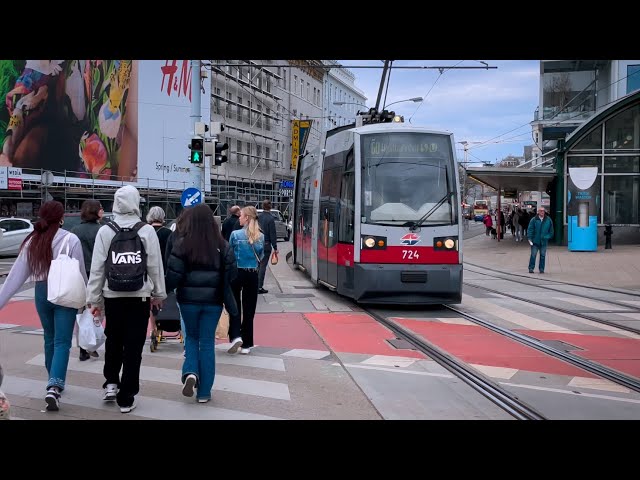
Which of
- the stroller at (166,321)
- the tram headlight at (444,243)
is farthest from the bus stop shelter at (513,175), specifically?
the stroller at (166,321)

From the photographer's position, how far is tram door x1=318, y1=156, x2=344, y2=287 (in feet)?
45.3

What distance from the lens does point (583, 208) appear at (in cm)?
Answer: 2923

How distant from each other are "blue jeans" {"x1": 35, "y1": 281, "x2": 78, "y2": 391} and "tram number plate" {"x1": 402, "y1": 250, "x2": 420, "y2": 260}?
701 centimetres

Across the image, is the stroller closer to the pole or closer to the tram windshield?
the tram windshield

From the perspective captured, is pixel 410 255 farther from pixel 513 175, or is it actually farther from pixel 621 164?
pixel 621 164

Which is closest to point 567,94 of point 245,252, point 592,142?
point 592,142

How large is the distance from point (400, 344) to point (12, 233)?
2032 cm

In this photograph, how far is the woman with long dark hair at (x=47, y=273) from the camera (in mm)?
6246

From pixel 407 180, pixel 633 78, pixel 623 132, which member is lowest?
pixel 407 180

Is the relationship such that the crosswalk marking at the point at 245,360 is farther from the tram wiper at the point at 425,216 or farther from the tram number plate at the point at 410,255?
the tram wiper at the point at 425,216

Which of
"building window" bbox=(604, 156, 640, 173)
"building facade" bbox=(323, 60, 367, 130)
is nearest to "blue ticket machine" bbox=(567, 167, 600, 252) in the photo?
"building window" bbox=(604, 156, 640, 173)

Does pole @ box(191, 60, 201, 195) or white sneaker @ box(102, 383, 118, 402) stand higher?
pole @ box(191, 60, 201, 195)

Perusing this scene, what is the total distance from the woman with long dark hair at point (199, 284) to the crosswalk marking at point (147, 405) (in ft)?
0.57
